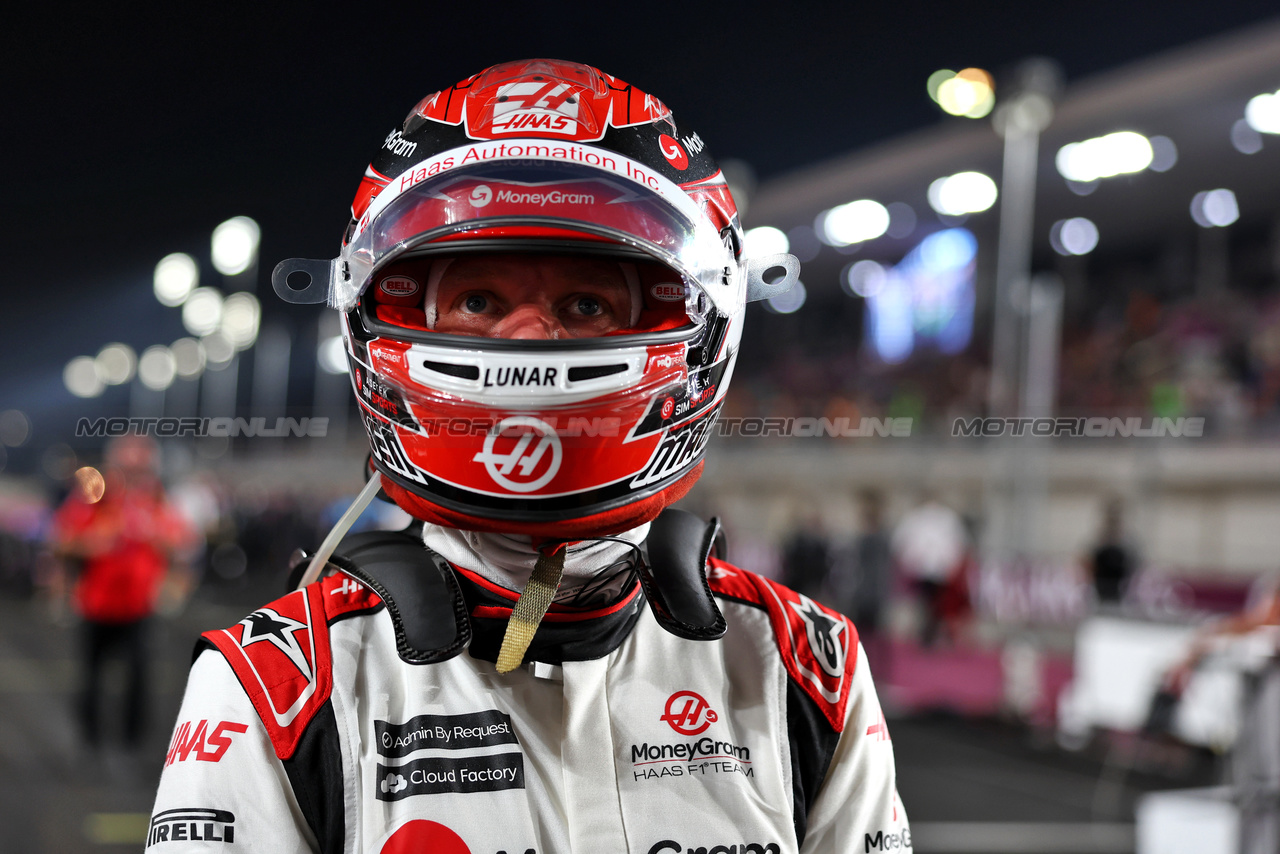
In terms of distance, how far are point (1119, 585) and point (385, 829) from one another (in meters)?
8.52

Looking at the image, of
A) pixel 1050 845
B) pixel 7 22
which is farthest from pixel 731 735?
pixel 1050 845

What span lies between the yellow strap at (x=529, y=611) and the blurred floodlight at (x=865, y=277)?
65.3 ft

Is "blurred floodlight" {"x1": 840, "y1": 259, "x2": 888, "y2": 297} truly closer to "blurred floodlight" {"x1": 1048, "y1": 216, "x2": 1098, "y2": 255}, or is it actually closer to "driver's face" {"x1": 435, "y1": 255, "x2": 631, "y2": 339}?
"blurred floodlight" {"x1": 1048, "y1": 216, "x2": 1098, "y2": 255}

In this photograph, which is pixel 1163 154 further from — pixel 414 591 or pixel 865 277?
pixel 414 591

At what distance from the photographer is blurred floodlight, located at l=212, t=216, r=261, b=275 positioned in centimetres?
292

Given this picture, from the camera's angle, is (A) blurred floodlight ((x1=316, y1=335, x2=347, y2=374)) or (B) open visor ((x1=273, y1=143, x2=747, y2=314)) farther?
(A) blurred floodlight ((x1=316, y1=335, x2=347, y2=374))

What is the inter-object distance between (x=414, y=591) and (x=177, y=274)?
2.82 m

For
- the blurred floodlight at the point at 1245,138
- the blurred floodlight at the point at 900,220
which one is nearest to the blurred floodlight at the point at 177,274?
the blurred floodlight at the point at 1245,138

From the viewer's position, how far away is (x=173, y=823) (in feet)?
3.46

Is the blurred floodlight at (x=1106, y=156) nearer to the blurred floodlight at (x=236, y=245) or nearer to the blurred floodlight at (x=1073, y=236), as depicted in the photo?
the blurred floodlight at (x=1073, y=236)

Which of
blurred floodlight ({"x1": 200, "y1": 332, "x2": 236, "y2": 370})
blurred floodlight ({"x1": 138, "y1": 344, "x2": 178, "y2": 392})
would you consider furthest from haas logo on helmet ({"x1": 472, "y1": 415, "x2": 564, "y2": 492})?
blurred floodlight ({"x1": 138, "y1": 344, "x2": 178, "y2": 392})

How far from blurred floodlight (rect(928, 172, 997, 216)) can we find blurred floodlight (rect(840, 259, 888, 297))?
3.03m

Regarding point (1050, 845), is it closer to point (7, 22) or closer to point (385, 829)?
point (385, 829)

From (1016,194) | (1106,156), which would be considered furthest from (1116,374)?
(1016,194)
